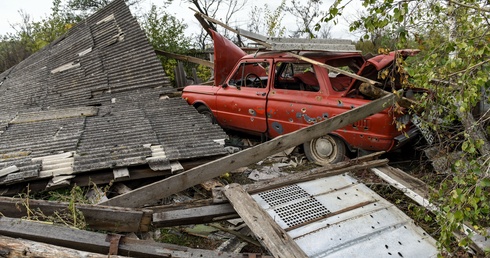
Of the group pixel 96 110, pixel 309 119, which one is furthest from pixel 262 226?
pixel 96 110

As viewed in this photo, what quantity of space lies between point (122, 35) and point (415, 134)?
28.7 feet

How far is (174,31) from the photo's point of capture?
15.9 m

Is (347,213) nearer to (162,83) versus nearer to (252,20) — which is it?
(162,83)

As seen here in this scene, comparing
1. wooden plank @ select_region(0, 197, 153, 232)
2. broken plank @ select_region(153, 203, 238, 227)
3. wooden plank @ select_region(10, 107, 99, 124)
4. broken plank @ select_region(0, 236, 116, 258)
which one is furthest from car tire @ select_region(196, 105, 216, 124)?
broken plank @ select_region(0, 236, 116, 258)

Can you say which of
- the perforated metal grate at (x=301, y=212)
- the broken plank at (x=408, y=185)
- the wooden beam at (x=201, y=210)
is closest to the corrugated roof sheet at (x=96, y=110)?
the wooden beam at (x=201, y=210)

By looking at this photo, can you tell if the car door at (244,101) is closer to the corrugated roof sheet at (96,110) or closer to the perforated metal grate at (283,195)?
the corrugated roof sheet at (96,110)

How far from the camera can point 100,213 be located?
3.63 m

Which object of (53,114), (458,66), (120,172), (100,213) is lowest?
(100,213)

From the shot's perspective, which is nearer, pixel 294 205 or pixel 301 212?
pixel 301 212

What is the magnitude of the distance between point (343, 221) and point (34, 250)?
8.95 feet

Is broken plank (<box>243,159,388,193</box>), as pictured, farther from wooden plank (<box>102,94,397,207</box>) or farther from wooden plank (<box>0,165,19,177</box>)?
wooden plank (<box>0,165,19,177</box>)

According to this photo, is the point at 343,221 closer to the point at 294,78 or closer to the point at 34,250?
the point at 34,250

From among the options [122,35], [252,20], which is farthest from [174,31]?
[252,20]

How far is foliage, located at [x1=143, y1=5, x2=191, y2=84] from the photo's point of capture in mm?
15531
